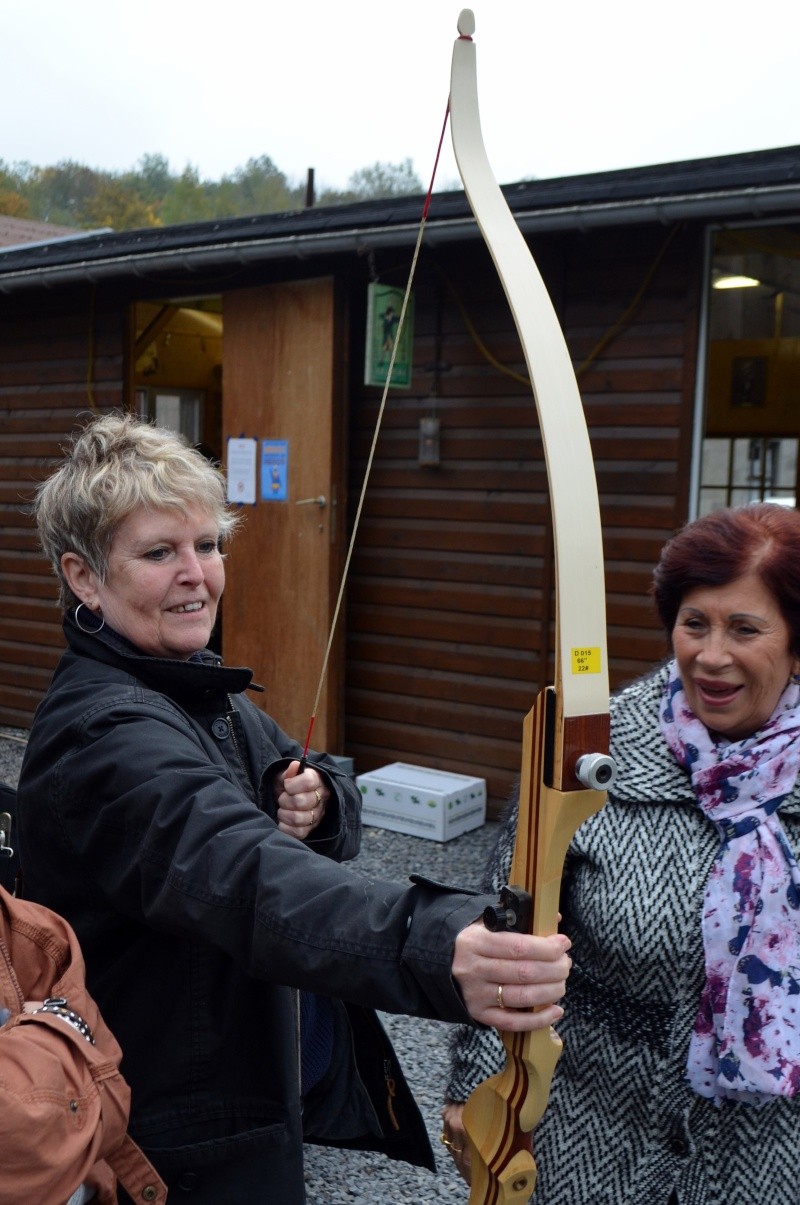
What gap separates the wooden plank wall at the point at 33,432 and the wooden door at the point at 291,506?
1306 millimetres

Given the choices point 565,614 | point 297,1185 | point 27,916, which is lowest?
point 297,1185

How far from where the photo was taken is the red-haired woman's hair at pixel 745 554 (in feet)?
5.61

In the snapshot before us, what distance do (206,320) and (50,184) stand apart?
4030 cm

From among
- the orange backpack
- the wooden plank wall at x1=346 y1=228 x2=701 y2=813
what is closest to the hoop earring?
the orange backpack

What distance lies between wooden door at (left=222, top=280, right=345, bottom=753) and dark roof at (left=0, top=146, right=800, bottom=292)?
1.20 ft

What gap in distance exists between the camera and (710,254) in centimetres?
477

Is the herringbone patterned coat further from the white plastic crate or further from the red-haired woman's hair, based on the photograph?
the white plastic crate

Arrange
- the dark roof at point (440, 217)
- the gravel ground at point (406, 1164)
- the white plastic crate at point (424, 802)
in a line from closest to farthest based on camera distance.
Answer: the gravel ground at point (406, 1164) < the dark roof at point (440, 217) < the white plastic crate at point (424, 802)

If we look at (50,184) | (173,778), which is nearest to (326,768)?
(173,778)

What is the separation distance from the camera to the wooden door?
5730mm

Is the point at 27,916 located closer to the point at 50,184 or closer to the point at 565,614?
the point at 565,614

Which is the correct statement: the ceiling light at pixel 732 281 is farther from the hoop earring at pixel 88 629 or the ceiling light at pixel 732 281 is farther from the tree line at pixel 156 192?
the tree line at pixel 156 192

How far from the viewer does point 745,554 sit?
1.72 meters

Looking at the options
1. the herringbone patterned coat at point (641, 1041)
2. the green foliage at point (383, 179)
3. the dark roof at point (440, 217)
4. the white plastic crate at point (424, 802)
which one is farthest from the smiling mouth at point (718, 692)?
the green foliage at point (383, 179)
